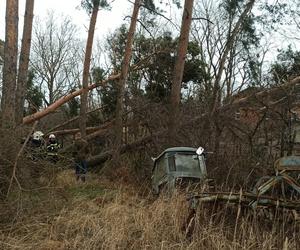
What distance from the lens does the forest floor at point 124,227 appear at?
6691mm

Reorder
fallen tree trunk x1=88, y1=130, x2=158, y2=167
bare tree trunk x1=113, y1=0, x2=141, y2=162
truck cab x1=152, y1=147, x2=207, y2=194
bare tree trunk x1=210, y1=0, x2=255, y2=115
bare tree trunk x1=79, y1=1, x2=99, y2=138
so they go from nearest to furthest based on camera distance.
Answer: truck cab x1=152, y1=147, x2=207, y2=194, bare tree trunk x1=210, y1=0, x2=255, y2=115, fallen tree trunk x1=88, y1=130, x2=158, y2=167, bare tree trunk x1=113, y1=0, x2=141, y2=162, bare tree trunk x1=79, y1=1, x2=99, y2=138

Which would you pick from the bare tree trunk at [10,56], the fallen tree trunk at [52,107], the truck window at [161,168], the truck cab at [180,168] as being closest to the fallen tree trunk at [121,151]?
the fallen tree trunk at [52,107]

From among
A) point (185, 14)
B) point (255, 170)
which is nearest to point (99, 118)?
point (185, 14)

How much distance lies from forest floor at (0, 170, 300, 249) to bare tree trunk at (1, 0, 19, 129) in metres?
3.71

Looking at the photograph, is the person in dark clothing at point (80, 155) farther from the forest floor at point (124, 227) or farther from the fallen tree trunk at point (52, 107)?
the forest floor at point (124, 227)

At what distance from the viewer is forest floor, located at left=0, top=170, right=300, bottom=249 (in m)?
6.69

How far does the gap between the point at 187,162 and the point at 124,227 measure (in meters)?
4.34

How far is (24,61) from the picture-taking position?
15.6m

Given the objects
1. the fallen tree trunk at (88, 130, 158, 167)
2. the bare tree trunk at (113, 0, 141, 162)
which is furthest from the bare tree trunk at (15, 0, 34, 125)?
the fallen tree trunk at (88, 130, 158, 167)

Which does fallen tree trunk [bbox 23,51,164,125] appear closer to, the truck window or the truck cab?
the truck window

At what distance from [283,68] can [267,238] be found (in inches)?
622

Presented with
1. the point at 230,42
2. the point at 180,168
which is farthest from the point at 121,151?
the point at 180,168

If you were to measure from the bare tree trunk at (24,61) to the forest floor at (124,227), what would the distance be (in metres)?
5.12

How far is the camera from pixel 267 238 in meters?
6.54
